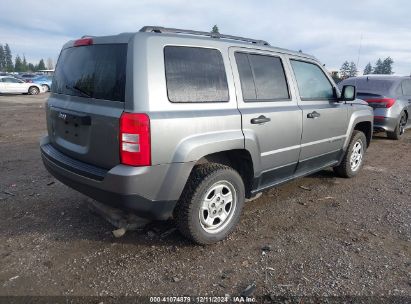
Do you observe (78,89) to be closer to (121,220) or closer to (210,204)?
(121,220)

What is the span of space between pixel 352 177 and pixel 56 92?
4.60m

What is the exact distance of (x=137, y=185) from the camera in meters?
2.62

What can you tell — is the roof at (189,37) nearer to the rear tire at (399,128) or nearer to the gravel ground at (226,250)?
the gravel ground at (226,250)

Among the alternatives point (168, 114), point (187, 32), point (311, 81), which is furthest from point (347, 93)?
point (168, 114)

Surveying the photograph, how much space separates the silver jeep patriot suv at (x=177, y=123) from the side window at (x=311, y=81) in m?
0.09

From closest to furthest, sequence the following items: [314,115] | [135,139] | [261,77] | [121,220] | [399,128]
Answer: [135,139] → [121,220] → [261,77] → [314,115] → [399,128]

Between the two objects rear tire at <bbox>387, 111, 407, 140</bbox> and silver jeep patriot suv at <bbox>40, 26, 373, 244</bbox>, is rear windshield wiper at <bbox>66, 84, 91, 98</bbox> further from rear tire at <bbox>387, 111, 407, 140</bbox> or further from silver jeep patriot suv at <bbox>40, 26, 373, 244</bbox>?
rear tire at <bbox>387, 111, 407, 140</bbox>

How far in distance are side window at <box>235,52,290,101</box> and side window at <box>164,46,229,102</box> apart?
30 cm

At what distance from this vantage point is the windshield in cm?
270

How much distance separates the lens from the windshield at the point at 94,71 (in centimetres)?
270

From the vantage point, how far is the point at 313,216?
3947 millimetres

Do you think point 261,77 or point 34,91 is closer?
point 261,77

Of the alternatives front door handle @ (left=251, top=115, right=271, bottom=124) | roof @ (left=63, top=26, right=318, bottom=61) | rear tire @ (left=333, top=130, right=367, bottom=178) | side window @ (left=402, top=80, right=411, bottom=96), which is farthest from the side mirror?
side window @ (left=402, top=80, right=411, bottom=96)

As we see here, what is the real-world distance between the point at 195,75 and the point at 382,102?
667cm
